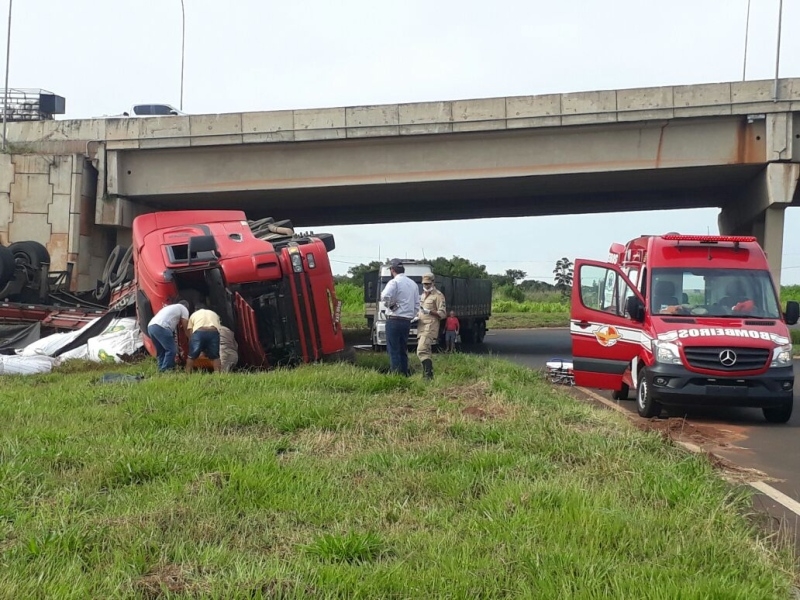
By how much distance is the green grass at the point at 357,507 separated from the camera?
425 cm

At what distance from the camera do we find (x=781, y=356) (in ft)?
36.4

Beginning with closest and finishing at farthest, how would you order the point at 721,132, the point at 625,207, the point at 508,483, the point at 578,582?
the point at 578,582
the point at 508,483
the point at 721,132
the point at 625,207

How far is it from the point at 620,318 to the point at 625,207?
65.3 ft

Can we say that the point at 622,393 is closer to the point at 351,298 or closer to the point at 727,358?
the point at 727,358

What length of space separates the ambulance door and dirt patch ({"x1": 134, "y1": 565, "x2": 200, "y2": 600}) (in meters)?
8.72

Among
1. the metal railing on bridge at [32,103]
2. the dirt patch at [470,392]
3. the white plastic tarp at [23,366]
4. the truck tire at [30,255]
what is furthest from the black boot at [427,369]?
the metal railing on bridge at [32,103]

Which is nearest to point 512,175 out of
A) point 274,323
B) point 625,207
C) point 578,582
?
point 625,207

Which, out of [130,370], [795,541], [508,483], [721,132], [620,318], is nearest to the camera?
[795,541]

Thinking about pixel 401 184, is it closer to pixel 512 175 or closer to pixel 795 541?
pixel 512 175

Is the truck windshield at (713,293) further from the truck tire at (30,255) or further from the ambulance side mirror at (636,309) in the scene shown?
the truck tire at (30,255)

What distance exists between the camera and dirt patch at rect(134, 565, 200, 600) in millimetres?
4121

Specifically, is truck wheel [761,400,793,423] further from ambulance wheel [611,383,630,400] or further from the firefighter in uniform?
the firefighter in uniform

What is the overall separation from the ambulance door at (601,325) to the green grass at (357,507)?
130 inches

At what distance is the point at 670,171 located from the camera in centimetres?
2388
